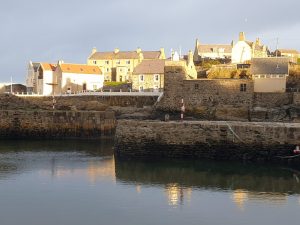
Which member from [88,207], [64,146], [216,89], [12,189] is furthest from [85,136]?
[88,207]

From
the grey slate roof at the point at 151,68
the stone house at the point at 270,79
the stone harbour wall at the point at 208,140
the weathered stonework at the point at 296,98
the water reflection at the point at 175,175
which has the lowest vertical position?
the water reflection at the point at 175,175

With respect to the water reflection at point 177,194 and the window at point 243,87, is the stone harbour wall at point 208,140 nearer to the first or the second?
the water reflection at point 177,194

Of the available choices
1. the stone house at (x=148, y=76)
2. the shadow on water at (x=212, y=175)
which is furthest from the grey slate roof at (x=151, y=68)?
the shadow on water at (x=212, y=175)

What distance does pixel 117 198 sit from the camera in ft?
52.9

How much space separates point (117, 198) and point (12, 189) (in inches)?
165

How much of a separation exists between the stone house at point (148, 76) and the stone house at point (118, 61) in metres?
16.4

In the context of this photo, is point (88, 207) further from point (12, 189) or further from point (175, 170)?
point (175, 170)

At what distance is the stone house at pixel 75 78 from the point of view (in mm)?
54281

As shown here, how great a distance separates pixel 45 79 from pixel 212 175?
132 ft

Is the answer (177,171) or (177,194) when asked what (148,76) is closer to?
(177,171)

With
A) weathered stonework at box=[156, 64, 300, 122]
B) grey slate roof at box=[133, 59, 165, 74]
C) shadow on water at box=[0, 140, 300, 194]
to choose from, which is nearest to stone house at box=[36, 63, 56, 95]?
grey slate roof at box=[133, 59, 165, 74]

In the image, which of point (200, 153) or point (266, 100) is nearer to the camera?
point (200, 153)

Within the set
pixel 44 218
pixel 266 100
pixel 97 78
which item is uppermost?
pixel 97 78

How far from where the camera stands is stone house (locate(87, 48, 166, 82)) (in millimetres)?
66375
